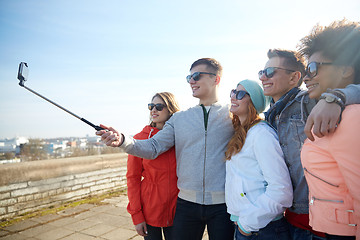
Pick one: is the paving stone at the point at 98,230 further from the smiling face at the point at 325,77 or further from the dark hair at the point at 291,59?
the smiling face at the point at 325,77

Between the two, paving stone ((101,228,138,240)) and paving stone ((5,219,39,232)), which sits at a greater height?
paving stone ((5,219,39,232))

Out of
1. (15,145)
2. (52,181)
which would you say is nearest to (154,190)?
(52,181)

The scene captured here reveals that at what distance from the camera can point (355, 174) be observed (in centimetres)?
108

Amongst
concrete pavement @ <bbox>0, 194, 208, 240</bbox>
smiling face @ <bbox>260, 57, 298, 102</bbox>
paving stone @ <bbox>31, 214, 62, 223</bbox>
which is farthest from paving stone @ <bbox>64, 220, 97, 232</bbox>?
smiling face @ <bbox>260, 57, 298, 102</bbox>

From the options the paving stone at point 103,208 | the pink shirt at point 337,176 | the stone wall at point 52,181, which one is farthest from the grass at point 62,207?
the pink shirt at point 337,176

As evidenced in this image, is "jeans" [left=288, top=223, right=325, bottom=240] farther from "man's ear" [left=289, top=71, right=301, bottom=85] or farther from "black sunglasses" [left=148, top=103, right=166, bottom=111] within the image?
"black sunglasses" [left=148, top=103, right=166, bottom=111]

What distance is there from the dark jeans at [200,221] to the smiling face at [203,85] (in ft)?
3.48

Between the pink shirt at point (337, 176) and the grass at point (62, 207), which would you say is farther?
the grass at point (62, 207)

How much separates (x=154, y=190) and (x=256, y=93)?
54.0 inches

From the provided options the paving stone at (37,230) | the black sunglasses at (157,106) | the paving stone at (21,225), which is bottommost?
the paving stone at (37,230)

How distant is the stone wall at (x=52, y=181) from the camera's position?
180 inches

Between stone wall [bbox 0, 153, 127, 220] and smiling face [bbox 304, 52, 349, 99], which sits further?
stone wall [bbox 0, 153, 127, 220]

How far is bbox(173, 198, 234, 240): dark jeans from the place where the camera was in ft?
6.95

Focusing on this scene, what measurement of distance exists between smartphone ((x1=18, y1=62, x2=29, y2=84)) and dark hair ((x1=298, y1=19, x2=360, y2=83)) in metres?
2.10
